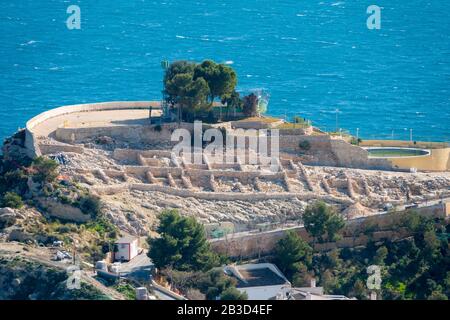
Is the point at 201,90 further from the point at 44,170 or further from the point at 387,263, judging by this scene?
the point at 387,263

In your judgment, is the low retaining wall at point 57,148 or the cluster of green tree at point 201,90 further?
the cluster of green tree at point 201,90

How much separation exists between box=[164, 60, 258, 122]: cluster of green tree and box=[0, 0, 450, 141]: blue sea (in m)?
13.9

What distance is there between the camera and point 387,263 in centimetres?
13012

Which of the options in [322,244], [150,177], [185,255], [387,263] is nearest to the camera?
[185,255]

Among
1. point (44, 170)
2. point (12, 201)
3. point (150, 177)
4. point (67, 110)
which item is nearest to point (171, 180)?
point (150, 177)

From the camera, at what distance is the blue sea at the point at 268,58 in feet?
547

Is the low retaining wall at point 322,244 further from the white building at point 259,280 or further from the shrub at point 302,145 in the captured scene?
the shrub at point 302,145

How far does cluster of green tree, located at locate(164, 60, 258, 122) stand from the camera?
5541 inches

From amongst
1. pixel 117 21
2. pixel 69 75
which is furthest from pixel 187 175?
pixel 117 21

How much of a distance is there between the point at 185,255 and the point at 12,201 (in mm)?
12209

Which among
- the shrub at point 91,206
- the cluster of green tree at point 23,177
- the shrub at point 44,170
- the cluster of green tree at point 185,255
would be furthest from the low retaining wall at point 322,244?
the cluster of green tree at point 23,177

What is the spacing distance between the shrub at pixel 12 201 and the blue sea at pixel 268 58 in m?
30.0

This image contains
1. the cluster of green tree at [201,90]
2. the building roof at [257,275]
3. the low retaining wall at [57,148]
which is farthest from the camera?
the cluster of green tree at [201,90]
